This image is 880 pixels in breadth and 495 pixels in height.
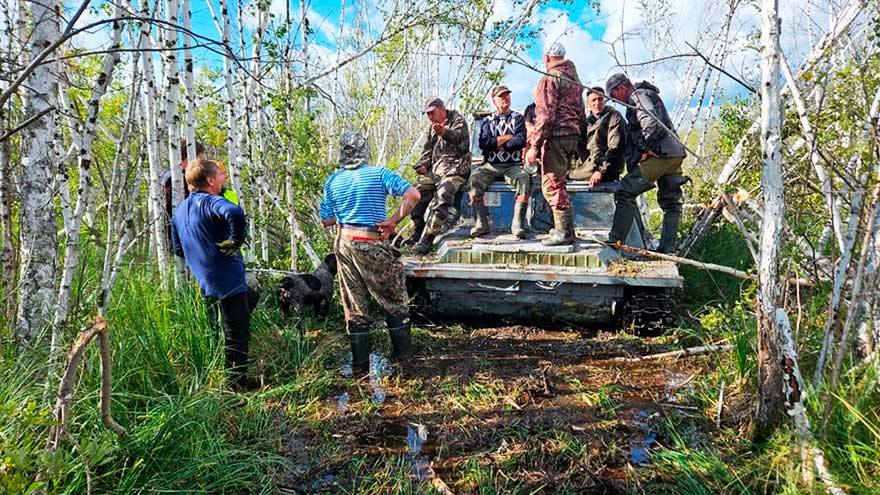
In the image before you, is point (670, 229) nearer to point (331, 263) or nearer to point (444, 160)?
point (444, 160)

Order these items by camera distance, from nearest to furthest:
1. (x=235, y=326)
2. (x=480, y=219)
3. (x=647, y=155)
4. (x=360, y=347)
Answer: (x=235, y=326)
(x=360, y=347)
(x=647, y=155)
(x=480, y=219)

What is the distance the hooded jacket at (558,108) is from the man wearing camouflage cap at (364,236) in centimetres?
158

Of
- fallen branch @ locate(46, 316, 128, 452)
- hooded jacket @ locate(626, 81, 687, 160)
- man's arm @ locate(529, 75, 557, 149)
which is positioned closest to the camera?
fallen branch @ locate(46, 316, 128, 452)

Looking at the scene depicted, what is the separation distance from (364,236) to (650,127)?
2.97 meters

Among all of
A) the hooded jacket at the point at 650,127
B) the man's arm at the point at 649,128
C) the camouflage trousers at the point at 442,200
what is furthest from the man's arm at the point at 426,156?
the man's arm at the point at 649,128

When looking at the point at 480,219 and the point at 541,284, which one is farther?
the point at 480,219

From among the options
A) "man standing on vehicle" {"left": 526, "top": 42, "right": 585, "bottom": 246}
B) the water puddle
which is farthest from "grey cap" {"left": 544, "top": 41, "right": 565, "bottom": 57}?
the water puddle

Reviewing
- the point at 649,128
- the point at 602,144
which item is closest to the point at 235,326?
the point at 649,128

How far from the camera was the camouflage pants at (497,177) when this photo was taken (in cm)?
576

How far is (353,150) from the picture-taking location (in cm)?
412

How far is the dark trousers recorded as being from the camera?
3.81 m

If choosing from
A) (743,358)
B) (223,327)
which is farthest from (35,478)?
(743,358)

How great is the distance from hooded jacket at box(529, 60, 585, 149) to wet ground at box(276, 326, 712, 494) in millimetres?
1818

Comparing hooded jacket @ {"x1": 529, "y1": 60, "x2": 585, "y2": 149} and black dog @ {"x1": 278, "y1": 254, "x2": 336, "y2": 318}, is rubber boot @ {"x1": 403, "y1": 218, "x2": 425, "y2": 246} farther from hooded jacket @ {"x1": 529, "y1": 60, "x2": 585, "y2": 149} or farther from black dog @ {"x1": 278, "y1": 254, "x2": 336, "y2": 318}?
hooded jacket @ {"x1": 529, "y1": 60, "x2": 585, "y2": 149}
